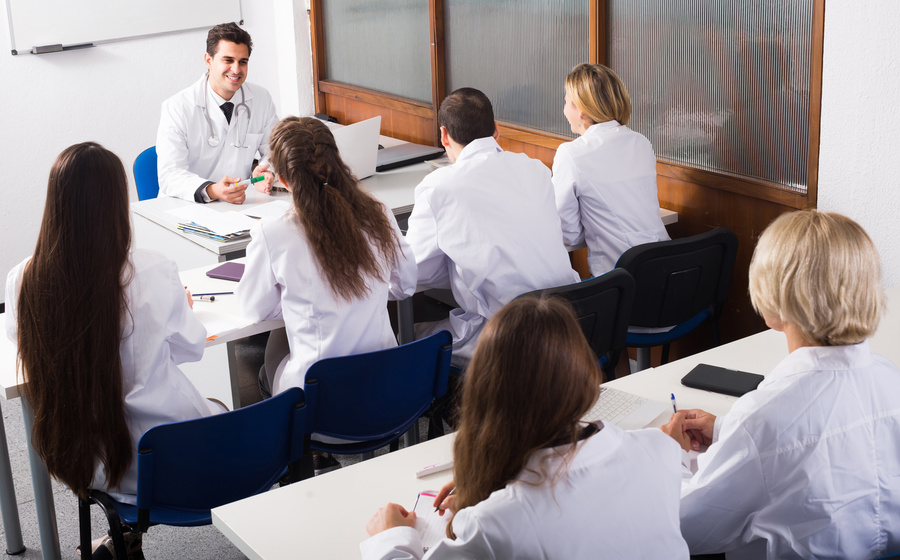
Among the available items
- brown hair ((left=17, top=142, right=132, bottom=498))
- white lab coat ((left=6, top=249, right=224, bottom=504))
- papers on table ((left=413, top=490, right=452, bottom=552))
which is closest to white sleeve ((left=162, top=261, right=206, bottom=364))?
white lab coat ((left=6, top=249, right=224, bottom=504))

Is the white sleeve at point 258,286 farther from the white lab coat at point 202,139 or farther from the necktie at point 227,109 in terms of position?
the necktie at point 227,109

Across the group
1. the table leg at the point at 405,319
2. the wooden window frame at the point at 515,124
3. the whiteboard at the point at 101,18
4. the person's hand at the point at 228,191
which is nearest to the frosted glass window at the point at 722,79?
the wooden window frame at the point at 515,124

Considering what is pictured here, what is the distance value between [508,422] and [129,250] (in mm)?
1179

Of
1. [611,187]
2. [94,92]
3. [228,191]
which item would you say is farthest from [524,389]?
[94,92]

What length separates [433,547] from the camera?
126 centimetres

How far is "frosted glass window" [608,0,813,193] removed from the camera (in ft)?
9.78

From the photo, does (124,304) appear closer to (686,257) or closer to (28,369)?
(28,369)

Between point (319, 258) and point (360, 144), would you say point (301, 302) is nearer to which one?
point (319, 258)

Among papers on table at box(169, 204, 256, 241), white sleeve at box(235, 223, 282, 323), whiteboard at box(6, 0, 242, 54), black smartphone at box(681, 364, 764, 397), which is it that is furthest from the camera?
whiteboard at box(6, 0, 242, 54)

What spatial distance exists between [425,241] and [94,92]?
300 cm

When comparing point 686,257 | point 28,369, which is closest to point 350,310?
point 28,369

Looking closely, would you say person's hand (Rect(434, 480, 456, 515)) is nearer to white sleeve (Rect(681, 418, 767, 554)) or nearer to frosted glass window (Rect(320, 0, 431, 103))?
white sleeve (Rect(681, 418, 767, 554))

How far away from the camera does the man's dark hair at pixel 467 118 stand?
282 cm

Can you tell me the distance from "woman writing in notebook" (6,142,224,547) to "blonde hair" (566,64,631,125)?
1.63m
